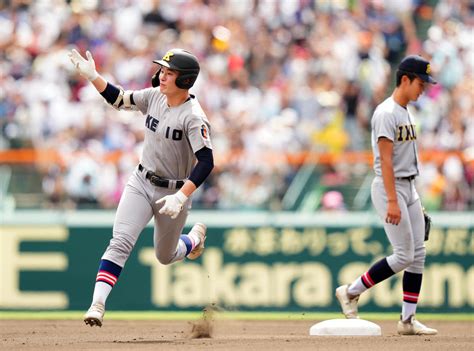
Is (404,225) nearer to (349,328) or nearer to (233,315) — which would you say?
(349,328)

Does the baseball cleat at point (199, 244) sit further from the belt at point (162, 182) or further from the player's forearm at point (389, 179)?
the player's forearm at point (389, 179)

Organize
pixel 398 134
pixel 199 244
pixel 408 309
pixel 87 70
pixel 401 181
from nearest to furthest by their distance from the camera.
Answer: pixel 87 70 → pixel 398 134 → pixel 401 181 → pixel 408 309 → pixel 199 244

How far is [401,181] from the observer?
382 inches

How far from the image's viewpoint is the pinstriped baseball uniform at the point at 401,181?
9578 millimetres

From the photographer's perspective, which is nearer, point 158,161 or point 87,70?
point 158,161

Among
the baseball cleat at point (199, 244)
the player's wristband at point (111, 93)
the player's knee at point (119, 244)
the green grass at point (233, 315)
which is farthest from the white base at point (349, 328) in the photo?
the green grass at point (233, 315)

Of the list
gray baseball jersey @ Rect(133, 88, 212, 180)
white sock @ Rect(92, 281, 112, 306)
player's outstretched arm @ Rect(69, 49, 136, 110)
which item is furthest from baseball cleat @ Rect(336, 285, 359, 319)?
player's outstretched arm @ Rect(69, 49, 136, 110)

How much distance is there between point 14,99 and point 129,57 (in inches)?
86.1

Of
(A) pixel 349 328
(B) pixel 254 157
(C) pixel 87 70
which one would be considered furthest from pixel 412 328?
(B) pixel 254 157

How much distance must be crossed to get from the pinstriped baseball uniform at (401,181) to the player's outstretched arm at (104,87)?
212cm

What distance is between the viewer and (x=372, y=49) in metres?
18.1

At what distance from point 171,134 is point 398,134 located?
1.97 m

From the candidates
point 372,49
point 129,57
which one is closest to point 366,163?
point 372,49

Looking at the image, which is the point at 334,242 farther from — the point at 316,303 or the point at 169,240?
the point at 169,240
